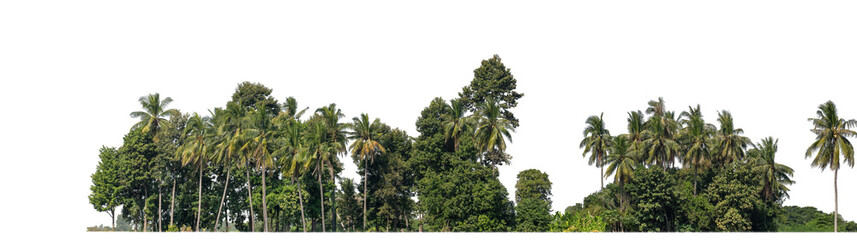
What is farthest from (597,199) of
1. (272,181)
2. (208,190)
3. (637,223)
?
(208,190)

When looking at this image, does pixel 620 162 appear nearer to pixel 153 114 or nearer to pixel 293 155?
pixel 293 155

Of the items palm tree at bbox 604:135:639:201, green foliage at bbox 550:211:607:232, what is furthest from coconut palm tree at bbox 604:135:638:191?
green foliage at bbox 550:211:607:232

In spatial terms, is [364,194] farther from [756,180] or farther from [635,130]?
[756,180]

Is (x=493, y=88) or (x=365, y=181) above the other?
(x=493, y=88)

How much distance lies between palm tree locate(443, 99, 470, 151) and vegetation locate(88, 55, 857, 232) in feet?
0.50

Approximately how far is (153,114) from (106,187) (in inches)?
331

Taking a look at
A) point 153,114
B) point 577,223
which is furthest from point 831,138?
point 153,114

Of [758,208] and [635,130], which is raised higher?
[635,130]

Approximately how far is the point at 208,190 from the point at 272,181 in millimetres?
9116

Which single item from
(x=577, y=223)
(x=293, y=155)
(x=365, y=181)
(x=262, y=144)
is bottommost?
(x=577, y=223)

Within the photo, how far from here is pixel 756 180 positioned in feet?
207

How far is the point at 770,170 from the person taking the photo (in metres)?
65.3

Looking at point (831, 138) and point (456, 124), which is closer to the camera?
point (831, 138)
